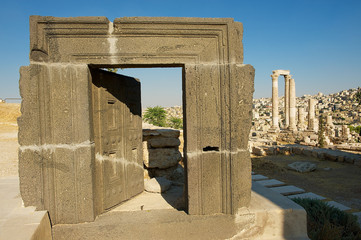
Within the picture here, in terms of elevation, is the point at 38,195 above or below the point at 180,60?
below

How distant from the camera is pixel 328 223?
3361mm

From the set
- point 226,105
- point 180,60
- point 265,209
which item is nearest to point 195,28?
→ point 180,60

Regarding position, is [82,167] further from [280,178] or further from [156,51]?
[280,178]

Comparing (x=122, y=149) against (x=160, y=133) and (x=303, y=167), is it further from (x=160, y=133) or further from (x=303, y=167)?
(x=303, y=167)

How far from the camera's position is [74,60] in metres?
2.58

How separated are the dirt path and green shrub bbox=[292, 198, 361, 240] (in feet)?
7.59

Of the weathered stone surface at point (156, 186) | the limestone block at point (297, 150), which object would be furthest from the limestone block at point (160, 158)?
the limestone block at point (297, 150)

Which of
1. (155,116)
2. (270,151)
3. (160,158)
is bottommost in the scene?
(270,151)

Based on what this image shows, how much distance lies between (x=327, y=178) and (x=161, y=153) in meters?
7.10

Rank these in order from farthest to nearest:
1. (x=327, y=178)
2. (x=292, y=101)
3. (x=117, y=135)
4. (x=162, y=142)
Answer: (x=292, y=101) → (x=327, y=178) → (x=162, y=142) → (x=117, y=135)

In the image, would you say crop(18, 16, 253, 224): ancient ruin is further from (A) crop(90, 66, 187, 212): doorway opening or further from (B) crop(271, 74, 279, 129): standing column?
(B) crop(271, 74, 279, 129): standing column

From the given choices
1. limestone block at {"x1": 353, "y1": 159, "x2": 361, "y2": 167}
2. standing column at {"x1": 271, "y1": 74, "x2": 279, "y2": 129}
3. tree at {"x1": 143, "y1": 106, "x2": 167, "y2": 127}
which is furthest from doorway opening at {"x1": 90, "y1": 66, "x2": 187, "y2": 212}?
standing column at {"x1": 271, "y1": 74, "x2": 279, "y2": 129}

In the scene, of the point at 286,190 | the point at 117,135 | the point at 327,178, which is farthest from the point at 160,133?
the point at 327,178

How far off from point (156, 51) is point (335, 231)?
3.52 metres
